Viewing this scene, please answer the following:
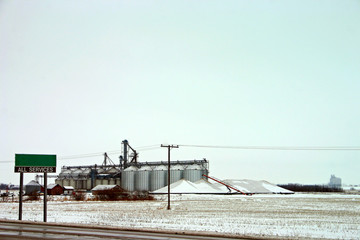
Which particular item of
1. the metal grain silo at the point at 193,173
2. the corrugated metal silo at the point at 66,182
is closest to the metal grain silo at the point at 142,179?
the metal grain silo at the point at 193,173

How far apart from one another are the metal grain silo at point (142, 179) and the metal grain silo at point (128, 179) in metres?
1.11

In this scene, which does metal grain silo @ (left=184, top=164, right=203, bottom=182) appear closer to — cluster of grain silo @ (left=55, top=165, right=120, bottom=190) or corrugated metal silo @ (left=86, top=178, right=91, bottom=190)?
cluster of grain silo @ (left=55, top=165, right=120, bottom=190)

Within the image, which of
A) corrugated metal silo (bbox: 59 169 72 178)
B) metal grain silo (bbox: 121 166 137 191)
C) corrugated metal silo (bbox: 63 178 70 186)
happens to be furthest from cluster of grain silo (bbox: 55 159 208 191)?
corrugated metal silo (bbox: 59 169 72 178)

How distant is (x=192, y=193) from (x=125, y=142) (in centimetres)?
3449

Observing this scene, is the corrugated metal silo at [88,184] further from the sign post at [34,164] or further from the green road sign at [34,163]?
the green road sign at [34,163]

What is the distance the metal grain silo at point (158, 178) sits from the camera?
338 feet

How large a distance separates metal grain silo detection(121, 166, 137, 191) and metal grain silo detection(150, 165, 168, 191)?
5349mm

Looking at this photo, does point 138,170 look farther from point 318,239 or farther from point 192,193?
point 318,239

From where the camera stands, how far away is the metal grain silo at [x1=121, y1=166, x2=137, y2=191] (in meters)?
106

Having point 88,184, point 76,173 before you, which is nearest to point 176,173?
point 88,184

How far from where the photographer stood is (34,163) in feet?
98.8

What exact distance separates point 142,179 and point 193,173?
14.5 metres

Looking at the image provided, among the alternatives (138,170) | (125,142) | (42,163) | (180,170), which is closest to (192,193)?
(180,170)

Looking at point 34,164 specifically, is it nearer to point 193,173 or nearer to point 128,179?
point 193,173
